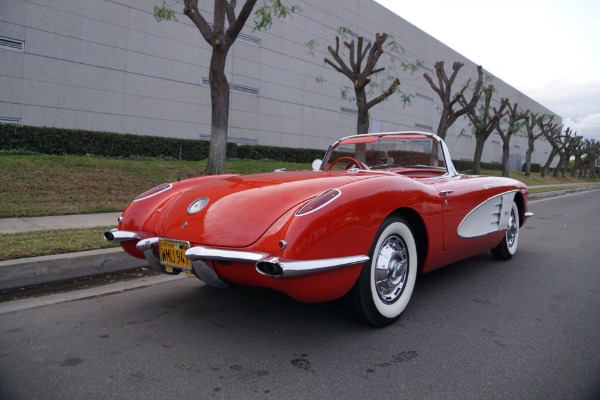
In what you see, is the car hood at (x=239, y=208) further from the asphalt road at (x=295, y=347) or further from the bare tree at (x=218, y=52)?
the bare tree at (x=218, y=52)

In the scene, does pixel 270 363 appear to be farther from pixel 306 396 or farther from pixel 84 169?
pixel 84 169

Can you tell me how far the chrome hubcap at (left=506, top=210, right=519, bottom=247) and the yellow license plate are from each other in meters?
3.92

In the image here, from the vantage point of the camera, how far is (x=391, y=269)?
3.09 meters

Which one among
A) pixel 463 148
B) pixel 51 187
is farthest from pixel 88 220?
pixel 463 148

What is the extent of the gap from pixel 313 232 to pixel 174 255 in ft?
3.27

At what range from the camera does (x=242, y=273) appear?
8.46ft

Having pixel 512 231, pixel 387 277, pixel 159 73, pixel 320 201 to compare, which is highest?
pixel 159 73

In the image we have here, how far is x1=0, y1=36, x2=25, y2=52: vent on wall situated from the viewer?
12.6 meters

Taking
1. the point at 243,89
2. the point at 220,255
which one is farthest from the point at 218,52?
the point at 243,89

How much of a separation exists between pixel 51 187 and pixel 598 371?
8.85 m

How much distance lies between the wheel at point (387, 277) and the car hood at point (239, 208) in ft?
1.47

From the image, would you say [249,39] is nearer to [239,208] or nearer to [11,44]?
[11,44]

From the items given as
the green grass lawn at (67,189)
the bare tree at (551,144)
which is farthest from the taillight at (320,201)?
the bare tree at (551,144)

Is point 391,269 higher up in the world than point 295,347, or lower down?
higher up
